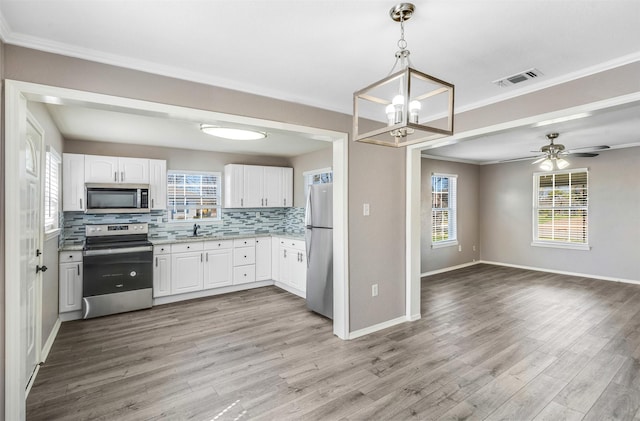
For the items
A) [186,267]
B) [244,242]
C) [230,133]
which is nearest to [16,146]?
[230,133]

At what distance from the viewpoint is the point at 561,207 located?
6461mm

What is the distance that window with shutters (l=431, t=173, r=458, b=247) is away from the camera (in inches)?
264

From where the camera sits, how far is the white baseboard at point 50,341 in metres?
2.95

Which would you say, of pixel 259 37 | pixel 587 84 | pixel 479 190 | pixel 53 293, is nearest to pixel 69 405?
pixel 53 293

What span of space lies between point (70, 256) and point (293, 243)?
2895mm

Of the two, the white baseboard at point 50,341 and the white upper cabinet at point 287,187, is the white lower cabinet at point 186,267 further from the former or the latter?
the white upper cabinet at point 287,187

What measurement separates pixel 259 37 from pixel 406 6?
35.4 inches

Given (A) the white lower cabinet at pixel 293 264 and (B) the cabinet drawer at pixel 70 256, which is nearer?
(B) the cabinet drawer at pixel 70 256

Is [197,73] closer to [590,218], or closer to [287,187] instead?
[287,187]

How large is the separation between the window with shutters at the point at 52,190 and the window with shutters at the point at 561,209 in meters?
8.25

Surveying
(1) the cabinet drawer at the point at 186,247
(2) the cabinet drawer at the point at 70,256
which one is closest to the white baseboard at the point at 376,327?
(1) the cabinet drawer at the point at 186,247

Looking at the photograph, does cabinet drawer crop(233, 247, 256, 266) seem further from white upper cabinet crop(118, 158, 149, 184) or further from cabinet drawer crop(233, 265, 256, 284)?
white upper cabinet crop(118, 158, 149, 184)

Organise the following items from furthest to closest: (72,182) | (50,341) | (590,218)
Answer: (590,218) < (72,182) < (50,341)

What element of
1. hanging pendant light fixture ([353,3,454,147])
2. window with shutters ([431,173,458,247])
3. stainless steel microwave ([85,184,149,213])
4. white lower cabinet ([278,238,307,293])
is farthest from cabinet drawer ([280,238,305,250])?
window with shutters ([431,173,458,247])
